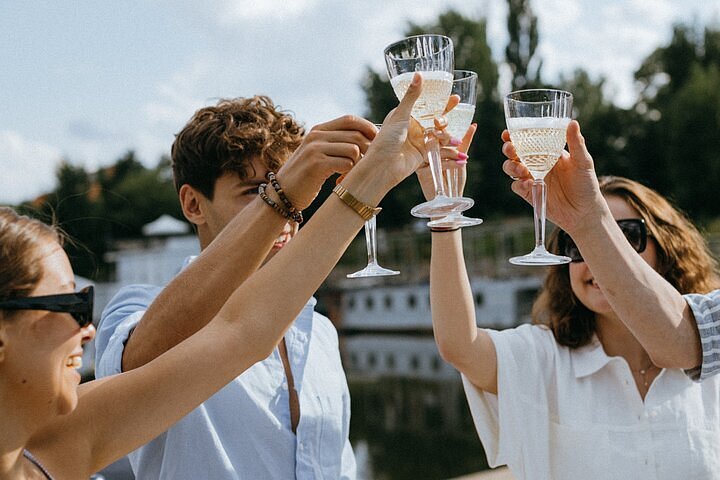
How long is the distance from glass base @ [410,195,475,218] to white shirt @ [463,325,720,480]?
0.94m

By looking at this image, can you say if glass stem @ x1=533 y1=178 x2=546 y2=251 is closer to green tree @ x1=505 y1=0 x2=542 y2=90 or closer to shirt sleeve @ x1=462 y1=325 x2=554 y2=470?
shirt sleeve @ x1=462 y1=325 x2=554 y2=470

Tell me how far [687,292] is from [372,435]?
13134mm

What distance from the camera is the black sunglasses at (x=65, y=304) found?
1431mm

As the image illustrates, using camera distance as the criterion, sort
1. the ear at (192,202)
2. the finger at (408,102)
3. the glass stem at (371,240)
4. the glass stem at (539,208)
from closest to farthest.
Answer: the finger at (408,102) < the glass stem at (371,240) < the glass stem at (539,208) < the ear at (192,202)

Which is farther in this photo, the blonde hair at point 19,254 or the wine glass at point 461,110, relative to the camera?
the wine glass at point 461,110

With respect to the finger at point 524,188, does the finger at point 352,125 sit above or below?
above

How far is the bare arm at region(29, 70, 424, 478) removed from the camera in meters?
1.54

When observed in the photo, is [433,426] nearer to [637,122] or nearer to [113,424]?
[113,424]

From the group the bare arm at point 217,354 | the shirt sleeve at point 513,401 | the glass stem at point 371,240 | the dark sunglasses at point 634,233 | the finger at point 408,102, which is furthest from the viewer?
the dark sunglasses at point 634,233

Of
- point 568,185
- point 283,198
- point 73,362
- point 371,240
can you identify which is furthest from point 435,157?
point 73,362

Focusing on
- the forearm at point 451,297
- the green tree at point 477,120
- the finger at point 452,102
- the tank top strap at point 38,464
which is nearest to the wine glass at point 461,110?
the finger at point 452,102

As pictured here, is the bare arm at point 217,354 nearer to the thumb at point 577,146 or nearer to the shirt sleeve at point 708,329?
the thumb at point 577,146

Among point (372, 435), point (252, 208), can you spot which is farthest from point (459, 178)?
point (372, 435)

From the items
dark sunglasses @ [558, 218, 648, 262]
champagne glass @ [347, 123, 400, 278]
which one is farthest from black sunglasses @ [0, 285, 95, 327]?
dark sunglasses @ [558, 218, 648, 262]
